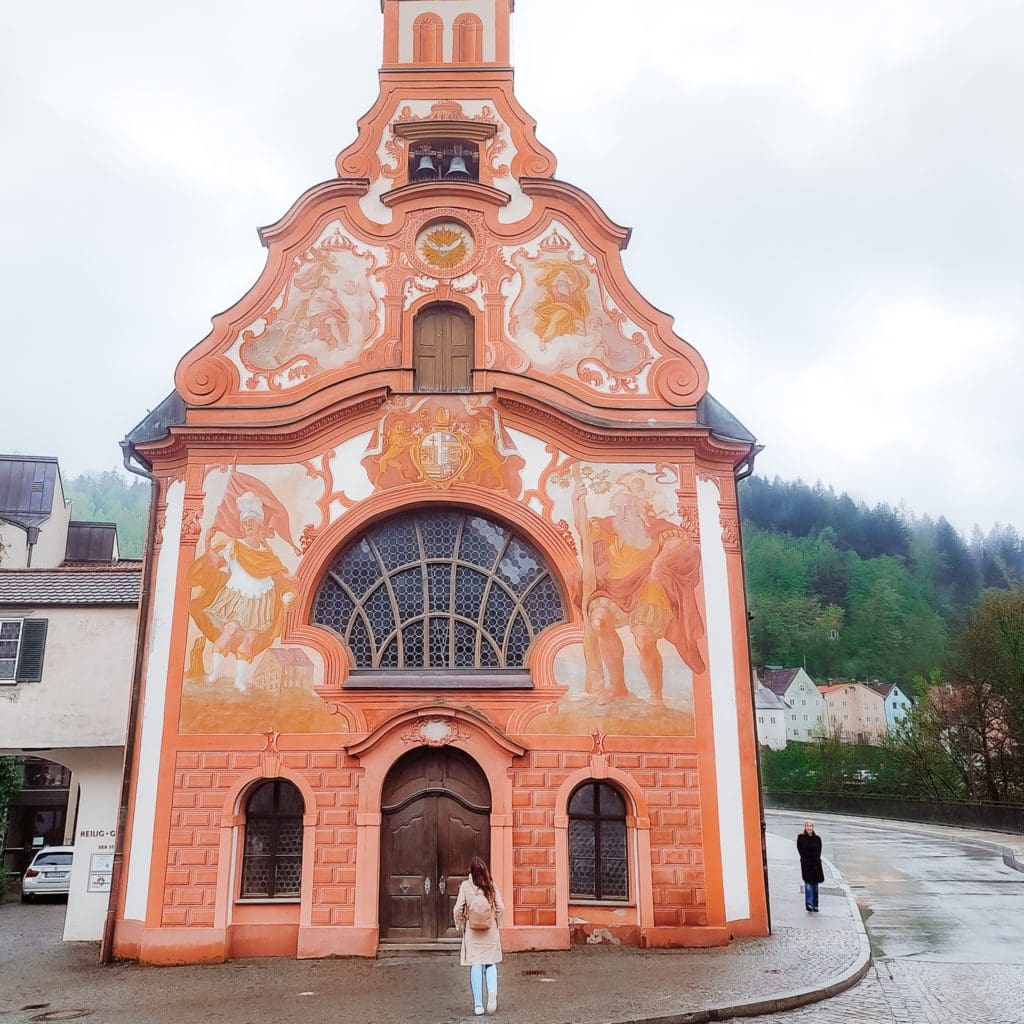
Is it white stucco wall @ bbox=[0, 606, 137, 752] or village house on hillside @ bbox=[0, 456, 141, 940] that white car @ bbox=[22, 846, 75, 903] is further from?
white stucco wall @ bbox=[0, 606, 137, 752]

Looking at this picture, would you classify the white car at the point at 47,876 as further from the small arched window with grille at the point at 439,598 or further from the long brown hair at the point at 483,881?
the long brown hair at the point at 483,881

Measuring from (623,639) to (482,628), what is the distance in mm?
2189

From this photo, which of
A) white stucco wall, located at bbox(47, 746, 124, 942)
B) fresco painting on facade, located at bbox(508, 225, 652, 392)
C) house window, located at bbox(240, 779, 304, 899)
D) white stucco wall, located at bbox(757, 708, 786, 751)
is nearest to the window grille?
white stucco wall, located at bbox(47, 746, 124, 942)

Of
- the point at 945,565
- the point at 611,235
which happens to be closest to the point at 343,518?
the point at 611,235

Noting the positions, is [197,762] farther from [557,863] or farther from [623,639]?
[623,639]

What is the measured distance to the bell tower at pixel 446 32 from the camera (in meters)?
19.6

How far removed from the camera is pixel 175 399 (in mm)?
17484

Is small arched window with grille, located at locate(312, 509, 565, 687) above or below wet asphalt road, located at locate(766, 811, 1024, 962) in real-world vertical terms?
above

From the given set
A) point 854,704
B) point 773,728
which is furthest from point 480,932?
point 854,704

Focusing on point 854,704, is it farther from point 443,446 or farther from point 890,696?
point 443,446

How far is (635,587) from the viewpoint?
52.0ft

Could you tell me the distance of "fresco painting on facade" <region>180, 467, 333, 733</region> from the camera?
15297 millimetres

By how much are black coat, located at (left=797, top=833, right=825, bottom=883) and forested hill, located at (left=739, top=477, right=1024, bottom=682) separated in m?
78.8

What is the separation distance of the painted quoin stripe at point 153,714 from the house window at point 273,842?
1.38 metres
